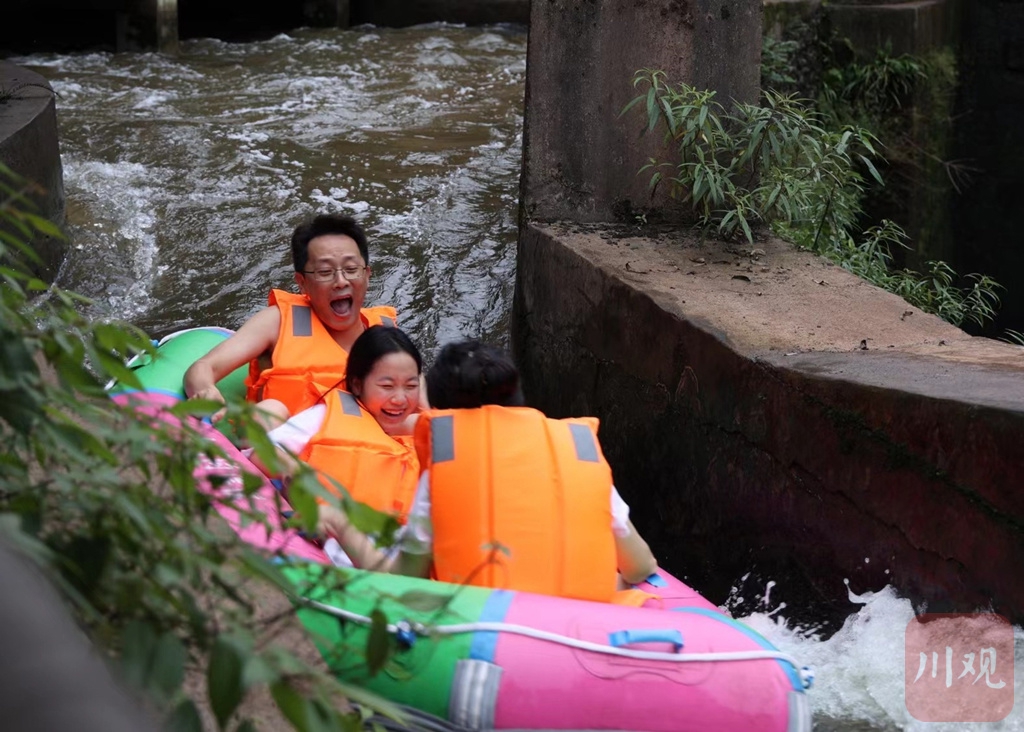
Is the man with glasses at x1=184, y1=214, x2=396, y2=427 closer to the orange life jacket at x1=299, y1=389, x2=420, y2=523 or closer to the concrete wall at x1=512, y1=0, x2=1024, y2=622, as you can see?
the orange life jacket at x1=299, y1=389, x2=420, y2=523

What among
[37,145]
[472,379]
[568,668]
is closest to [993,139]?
[37,145]

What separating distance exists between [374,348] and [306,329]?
528 mm

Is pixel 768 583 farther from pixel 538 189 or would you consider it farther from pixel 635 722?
pixel 538 189

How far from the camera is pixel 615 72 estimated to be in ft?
14.5

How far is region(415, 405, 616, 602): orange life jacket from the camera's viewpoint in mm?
2496

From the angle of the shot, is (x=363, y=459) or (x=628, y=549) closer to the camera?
(x=628, y=549)

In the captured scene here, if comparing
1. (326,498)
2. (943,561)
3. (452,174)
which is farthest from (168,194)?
(326,498)

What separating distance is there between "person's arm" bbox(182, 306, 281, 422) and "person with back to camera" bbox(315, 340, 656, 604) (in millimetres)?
1081

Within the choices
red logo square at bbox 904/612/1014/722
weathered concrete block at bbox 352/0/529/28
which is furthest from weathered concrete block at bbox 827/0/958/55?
red logo square at bbox 904/612/1014/722

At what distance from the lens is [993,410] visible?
262 centimetres

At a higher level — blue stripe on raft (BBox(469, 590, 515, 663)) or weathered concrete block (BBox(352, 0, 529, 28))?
weathered concrete block (BBox(352, 0, 529, 28))

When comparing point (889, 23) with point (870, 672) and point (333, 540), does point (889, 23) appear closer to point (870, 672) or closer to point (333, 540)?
point (870, 672)

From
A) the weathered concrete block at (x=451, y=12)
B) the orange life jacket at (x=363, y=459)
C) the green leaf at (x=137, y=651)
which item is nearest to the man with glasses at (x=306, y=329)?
the orange life jacket at (x=363, y=459)

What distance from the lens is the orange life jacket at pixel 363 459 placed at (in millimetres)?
3037
